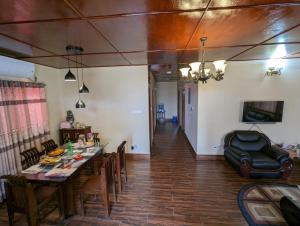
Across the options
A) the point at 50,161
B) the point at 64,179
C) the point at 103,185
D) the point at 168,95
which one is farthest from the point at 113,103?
the point at 168,95

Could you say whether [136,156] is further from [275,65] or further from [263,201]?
[275,65]

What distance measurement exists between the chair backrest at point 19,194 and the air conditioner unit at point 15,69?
1840 millimetres

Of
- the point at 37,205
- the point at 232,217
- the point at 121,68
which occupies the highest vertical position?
the point at 121,68

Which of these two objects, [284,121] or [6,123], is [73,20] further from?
[284,121]

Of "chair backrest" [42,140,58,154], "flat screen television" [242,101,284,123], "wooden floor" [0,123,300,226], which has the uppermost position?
"flat screen television" [242,101,284,123]

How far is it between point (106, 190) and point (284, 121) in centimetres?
429

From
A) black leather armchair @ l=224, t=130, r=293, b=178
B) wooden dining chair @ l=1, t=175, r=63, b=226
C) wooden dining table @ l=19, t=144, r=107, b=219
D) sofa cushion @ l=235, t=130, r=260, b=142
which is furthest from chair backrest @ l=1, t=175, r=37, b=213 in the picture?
sofa cushion @ l=235, t=130, r=260, b=142

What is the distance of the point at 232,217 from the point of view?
2322mm

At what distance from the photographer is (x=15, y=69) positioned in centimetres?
297

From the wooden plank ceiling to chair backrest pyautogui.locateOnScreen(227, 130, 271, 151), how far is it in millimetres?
1915

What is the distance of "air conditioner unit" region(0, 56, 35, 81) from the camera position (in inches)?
109

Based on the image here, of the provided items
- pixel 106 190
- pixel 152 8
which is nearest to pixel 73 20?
pixel 152 8

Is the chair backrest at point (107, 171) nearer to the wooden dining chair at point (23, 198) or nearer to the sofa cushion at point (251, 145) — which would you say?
the wooden dining chair at point (23, 198)

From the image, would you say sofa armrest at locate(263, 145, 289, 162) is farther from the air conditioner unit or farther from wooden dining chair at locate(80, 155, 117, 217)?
the air conditioner unit
